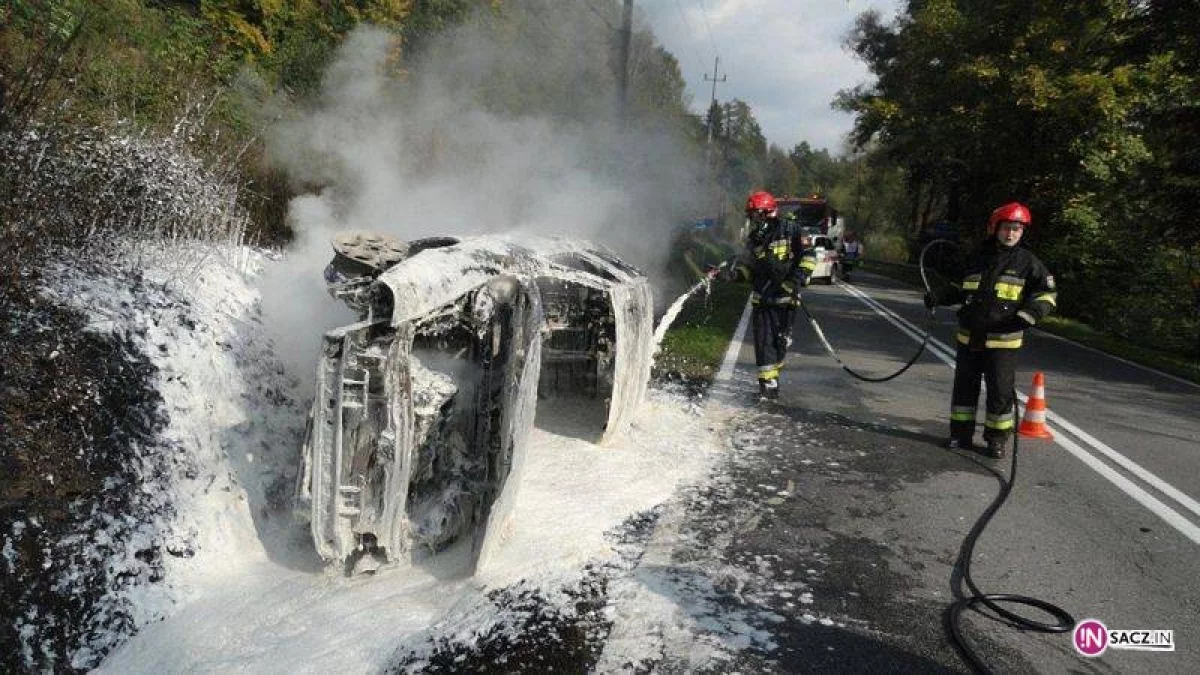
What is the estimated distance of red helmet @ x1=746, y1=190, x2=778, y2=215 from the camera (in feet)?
25.4

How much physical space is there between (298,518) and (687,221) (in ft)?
35.3

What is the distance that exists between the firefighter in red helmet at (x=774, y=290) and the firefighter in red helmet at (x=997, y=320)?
1.58 metres

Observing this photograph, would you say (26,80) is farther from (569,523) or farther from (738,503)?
(738,503)

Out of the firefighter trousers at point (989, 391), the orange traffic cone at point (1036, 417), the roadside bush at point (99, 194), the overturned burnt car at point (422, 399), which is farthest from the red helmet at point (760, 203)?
the roadside bush at point (99, 194)

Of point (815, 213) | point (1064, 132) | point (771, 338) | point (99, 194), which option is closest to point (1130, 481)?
point (771, 338)

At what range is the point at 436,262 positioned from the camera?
148 inches

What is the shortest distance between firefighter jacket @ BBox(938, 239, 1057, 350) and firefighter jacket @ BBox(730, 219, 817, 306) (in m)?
1.65

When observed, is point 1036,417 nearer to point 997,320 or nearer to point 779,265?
point 997,320

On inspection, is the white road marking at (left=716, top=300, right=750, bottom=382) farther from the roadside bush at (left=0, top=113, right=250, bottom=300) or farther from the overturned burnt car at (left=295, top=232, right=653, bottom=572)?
the roadside bush at (left=0, top=113, right=250, bottom=300)

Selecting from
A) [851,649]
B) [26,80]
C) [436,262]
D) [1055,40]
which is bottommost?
[851,649]

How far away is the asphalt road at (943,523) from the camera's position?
328cm

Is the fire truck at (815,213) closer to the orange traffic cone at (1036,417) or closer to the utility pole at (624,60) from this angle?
the utility pole at (624,60)

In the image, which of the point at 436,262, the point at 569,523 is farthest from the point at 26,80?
the point at 569,523

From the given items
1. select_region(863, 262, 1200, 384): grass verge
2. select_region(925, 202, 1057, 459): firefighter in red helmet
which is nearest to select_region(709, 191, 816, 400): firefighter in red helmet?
select_region(925, 202, 1057, 459): firefighter in red helmet
